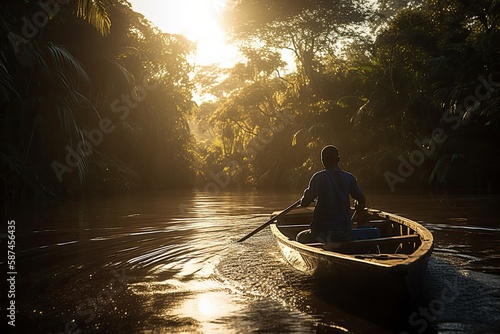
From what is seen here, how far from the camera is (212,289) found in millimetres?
5273

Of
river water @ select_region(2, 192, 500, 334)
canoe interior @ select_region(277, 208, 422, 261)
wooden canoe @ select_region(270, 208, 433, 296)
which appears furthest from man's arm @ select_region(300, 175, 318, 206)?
river water @ select_region(2, 192, 500, 334)

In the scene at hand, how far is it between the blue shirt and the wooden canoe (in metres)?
0.46

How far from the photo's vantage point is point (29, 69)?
1677 centimetres

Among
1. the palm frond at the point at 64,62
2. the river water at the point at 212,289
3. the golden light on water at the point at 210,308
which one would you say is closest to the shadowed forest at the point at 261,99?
the palm frond at the point at 64,62

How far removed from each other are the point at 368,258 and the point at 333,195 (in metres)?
1.57

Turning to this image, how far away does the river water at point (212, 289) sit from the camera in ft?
13.4

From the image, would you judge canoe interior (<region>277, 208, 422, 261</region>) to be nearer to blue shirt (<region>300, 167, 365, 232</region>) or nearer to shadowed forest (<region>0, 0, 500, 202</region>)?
blue shirt (<region>300, 167, 365, 232</region>)

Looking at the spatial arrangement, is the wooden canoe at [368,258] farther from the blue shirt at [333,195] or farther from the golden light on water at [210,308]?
the golden light on water at [210,308]

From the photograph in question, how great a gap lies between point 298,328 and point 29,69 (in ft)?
50.6

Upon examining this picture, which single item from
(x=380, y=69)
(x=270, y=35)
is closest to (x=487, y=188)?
(x=380, y=69)

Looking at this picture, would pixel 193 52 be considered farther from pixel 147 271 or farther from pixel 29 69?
pixel 147 271

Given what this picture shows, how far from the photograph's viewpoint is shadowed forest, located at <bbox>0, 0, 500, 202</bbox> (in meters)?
16.8

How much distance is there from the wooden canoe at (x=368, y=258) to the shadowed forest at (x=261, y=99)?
8893 mm

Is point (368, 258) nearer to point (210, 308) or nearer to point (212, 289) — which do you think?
A: point (210, 308)
